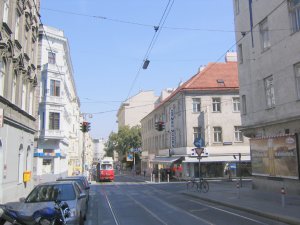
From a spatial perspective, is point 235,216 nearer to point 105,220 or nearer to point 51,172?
point 105,220

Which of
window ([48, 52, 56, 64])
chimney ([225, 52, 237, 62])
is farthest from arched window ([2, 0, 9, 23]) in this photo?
chimney ([225, 52, 237, 62])

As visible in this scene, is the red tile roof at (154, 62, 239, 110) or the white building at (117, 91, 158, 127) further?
the white building at (117, 91, 158, 127)

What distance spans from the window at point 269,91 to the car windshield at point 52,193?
16.0 m

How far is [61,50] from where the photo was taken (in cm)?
4788

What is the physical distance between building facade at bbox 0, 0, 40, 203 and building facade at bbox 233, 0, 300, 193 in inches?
584

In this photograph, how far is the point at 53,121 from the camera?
43.4m

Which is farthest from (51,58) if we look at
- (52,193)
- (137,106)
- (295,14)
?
(137,106)

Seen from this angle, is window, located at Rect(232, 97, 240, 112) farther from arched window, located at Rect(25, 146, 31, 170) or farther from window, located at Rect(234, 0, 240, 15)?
arched window, located at Rect(25, 146, 31, 170)

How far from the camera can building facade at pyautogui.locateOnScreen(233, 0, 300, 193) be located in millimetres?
21500

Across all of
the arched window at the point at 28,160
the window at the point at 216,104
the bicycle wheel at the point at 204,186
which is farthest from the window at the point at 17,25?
the window at the point at 216,104

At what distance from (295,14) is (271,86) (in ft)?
15.8

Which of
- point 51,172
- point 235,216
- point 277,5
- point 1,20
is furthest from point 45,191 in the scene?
point 51,172

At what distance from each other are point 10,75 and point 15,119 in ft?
7.95

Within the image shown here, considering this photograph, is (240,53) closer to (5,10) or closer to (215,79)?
(5,10)
